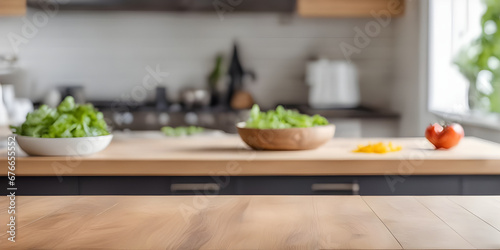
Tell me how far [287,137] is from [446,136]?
630 mm

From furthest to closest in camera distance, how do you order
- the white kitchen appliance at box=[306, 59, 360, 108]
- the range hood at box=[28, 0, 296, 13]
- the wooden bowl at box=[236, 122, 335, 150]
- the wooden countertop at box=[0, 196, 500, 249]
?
the white kitchen appliance at box=[306, 59, 360, 108] < the range hood at box=[28, 0, 296, 13] < the wooden bowl at box=[236, 122, 335, 150] < the wooden countertop at box=[0, 196, 500, 249]

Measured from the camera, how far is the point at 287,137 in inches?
88.7

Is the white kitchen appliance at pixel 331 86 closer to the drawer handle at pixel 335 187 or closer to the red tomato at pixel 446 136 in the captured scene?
the red tomato at pixel 446 136

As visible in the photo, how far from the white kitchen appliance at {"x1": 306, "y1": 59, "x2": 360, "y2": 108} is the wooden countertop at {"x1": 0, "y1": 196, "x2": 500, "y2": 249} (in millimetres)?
3289

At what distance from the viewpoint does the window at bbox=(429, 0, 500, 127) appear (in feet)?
10.1

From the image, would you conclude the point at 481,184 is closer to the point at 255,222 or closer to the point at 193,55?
the point at 255,222

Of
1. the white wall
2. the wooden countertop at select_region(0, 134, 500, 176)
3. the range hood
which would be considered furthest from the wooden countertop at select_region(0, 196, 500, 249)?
the white wall

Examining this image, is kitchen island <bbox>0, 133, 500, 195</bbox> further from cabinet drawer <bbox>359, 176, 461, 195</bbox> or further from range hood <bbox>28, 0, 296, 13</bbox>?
range hood <bbox>28, 0, 296, 13</bbox>

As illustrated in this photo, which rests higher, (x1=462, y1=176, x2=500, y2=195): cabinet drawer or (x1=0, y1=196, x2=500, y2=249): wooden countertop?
(x1=0, y1=196, x2=500, y2=249): wooden countertop

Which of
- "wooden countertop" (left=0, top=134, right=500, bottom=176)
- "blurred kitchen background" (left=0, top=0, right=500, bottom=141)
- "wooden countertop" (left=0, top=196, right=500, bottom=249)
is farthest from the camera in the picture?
"blurred kitchen background" (left=0, top=0, right=500, bottom=141)

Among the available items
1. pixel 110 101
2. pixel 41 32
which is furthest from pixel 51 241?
pixel 41 32

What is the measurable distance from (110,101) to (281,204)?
12.4 feet

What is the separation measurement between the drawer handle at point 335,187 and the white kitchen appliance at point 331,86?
8.53 feet

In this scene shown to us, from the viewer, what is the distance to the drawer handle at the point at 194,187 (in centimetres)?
208
